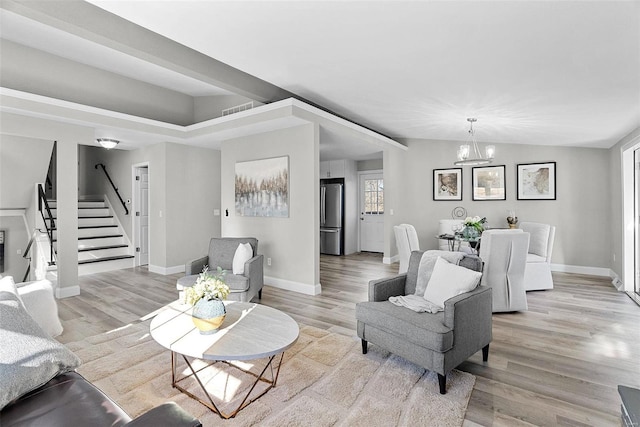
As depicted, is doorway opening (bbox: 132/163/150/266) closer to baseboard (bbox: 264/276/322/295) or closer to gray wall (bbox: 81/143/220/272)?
gray wall (bbox: 81/143/220/272)

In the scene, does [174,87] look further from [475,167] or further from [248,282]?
[475,167]

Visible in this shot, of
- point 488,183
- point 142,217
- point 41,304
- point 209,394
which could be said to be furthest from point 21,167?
point 488,183

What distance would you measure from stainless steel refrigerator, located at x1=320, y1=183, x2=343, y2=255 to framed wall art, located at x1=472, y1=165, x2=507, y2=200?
3.02 meters

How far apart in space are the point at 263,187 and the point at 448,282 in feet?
10.7

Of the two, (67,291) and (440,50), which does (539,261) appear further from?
(67,291)

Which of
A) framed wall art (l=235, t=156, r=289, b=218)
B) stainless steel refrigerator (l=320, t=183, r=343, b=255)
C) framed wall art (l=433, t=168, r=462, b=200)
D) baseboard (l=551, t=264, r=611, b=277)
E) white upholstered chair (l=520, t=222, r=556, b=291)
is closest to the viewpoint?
white upholstered chair (l=520, t=222, r=556, b=291)

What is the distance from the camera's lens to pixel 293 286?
479 centimetres

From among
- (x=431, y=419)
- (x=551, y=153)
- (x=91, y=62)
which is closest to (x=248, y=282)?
(x=431, y=419)

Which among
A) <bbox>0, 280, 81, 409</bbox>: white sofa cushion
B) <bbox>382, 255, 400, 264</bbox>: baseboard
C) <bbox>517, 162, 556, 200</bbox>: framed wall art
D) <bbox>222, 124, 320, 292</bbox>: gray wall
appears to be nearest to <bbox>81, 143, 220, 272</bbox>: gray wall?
<bbox>222, 124, 320, 292</bbox>: gray wall

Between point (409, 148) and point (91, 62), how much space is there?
19.7ft

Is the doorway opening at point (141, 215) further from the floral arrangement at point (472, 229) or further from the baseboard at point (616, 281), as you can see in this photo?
the baseboard at point (616, 281)

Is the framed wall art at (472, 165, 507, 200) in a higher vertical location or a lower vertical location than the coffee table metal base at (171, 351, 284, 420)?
higher

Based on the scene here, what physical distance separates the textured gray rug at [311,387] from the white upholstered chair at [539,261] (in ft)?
9.63

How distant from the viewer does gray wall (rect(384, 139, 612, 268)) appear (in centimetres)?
568
